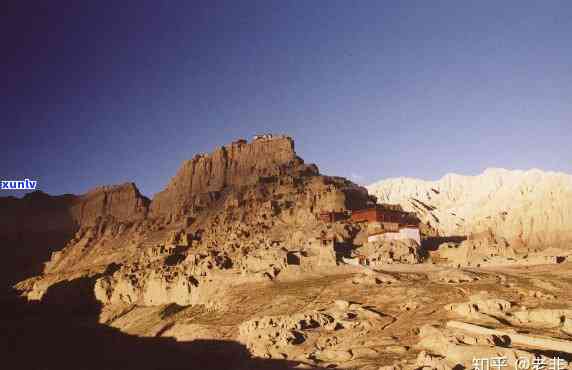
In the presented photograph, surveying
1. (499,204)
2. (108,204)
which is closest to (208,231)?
(499,204)

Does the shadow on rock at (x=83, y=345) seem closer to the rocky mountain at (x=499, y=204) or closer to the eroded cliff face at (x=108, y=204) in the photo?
the rocky mountain at (x=499, y=204)

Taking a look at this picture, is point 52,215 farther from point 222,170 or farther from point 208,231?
point 208,231

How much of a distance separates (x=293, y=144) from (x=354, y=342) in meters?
85.3

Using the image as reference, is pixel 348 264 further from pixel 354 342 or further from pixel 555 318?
pixel 555 318

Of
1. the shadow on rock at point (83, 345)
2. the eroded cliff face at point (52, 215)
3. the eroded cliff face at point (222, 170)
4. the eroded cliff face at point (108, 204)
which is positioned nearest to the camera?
the shadow on rock at point (83, 345)

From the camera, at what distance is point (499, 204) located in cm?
9362

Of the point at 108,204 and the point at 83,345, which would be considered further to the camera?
the point at 108,204

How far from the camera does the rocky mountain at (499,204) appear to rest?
7725 cm

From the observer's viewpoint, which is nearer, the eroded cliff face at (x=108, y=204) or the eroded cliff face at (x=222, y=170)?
the eroded cliff face at (x=222, y=170)

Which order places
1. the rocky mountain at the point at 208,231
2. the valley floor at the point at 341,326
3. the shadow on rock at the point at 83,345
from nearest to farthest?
the valley floor at the point at 341,326 < the shadow on rock at the point at 83,345 < the rocky mountain at the point at 208,231

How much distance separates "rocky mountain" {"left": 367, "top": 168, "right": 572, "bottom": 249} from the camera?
253 feet

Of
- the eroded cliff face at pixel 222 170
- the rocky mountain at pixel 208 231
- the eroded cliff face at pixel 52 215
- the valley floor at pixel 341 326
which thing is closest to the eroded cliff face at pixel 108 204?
the eroded cliff face at pixel 52 215

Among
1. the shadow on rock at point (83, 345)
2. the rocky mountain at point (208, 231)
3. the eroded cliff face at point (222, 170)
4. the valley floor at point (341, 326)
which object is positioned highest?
the eroded cliff face at point (222, 170)

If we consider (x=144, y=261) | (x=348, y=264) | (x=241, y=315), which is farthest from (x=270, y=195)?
(x=241, y=315)
